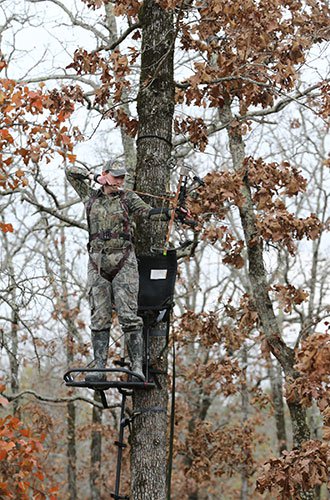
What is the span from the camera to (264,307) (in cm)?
1004

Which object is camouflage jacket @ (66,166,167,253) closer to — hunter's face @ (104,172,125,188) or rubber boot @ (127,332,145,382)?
hunter's face @ (104,172,125,188)

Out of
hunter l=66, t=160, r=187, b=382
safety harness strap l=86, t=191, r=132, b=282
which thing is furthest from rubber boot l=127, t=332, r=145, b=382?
safety harness strap l=86, t=191, r=132, b=282

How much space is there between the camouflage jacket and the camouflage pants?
0.35 ft

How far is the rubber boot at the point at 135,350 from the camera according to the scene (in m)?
6.32

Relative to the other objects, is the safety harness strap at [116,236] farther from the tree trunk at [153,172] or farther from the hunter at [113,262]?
the tree trunk at [153,172]

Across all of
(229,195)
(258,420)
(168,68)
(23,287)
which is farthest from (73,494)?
(168,68)

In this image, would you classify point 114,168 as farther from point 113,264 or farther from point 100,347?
point 100,347

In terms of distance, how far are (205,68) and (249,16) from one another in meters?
0.73

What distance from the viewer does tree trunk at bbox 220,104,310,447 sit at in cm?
970

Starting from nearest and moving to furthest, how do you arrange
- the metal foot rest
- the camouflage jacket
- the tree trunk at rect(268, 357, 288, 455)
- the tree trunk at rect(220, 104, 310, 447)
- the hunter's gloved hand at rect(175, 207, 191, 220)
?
1. the metal foot rest
2. the hunter's gloved hand at rect(175, 207, 191, 220)
3. the camouflage jacket
4. the tree trunk at rect(220, 104, 310, 447)
5. the tree trunk at rect(268, 357, 288, 455)

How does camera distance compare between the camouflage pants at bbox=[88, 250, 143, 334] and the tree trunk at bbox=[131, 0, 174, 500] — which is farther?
the tree trunk at bbox=[131, 0, 174, 500]

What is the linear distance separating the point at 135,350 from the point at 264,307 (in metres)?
4.08

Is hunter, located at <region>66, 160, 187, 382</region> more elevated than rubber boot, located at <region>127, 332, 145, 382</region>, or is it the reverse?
hunter, located at <region>66, 160, 187, 382</region>

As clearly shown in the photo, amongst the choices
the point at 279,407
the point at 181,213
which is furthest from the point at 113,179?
the point at 279,407
